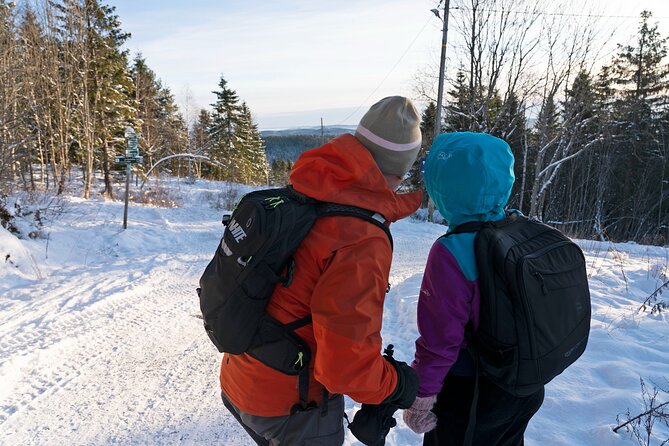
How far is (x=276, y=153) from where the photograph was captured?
12256 cm

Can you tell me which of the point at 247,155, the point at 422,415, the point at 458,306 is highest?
the point at 247,155

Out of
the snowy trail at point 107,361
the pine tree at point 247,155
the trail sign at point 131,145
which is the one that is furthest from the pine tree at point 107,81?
the snowy trail at point 107,361

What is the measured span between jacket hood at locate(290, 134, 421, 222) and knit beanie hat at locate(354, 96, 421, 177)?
0.08 metres

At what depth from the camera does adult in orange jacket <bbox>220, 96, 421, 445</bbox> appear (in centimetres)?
122

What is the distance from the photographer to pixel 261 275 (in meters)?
1.29

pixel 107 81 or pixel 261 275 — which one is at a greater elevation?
pixel 107 81

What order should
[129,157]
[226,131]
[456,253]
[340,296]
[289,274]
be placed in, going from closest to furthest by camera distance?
[340,296] → [289,274] → [456,253] → [129,157] → [226,131]

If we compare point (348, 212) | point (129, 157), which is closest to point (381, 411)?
point (348, 212)

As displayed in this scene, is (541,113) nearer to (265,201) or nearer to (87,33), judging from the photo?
(265,201)

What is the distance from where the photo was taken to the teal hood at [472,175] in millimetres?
1567

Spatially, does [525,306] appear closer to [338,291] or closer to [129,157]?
[338,291]

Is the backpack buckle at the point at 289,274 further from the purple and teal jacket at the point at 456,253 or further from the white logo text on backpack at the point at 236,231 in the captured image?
the purple and teal jacket at the point at 456,253

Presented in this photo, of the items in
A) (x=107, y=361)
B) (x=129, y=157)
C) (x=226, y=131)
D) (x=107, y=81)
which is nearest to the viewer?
(x=107, y=361)

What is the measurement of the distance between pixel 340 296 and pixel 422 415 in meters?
0.82
